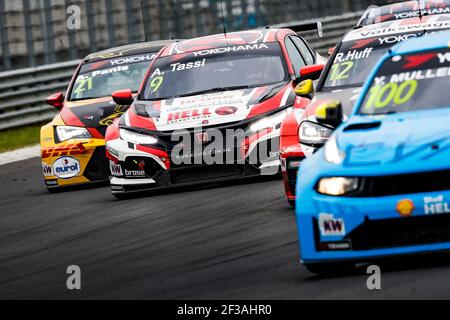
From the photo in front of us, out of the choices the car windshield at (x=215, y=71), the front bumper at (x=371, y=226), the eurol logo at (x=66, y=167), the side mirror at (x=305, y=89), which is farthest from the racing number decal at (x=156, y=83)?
the front bumper at (x=371, y=226)

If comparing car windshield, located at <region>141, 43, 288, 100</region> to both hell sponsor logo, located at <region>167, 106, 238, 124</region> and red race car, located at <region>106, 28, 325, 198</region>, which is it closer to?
red race car, located at <region>106, 28, 325, 198</region>

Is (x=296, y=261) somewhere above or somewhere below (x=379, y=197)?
below

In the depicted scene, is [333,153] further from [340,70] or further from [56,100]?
[56,100]

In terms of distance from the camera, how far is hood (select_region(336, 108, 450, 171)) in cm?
742

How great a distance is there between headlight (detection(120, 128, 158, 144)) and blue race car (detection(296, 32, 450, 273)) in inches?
193

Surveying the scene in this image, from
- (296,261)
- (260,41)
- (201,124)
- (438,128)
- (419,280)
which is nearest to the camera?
(419,280)

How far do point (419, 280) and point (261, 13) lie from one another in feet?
73.6

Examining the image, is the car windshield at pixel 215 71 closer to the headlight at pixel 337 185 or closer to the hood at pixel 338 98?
the hood at pixel 338 98

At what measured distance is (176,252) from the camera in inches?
368

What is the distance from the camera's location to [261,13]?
29.3 metres

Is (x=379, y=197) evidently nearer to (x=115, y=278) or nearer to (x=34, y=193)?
(x=115, y=278)

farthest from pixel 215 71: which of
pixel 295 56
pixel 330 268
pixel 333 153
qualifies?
pixel 330 268

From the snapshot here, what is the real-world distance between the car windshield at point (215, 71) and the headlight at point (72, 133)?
40.3 inches
